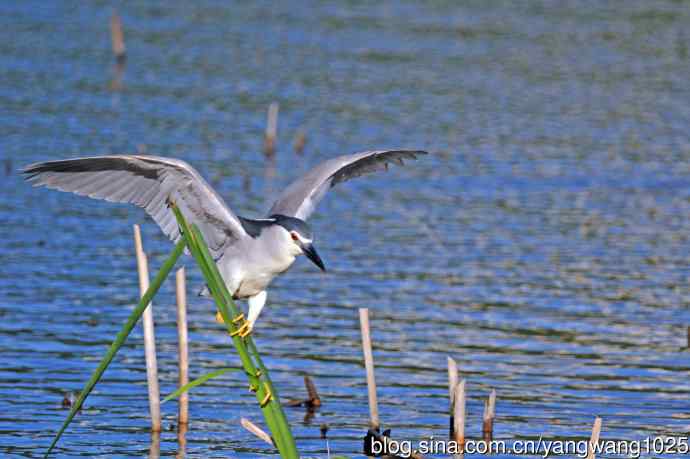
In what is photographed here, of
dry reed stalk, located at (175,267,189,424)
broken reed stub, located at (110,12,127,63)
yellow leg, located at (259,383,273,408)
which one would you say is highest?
broken reed stub, located at (110,12,127,63)

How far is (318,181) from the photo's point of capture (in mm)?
11070

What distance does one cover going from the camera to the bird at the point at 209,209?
32.8ft

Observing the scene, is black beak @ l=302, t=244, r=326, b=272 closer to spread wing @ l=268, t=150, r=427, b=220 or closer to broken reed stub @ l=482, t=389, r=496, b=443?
spread wing @ l=268, t=150, r=427, b=220

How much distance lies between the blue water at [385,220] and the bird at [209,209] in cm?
247

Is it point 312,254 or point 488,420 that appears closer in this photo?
point 312,254

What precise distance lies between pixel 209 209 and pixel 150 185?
0.50 m

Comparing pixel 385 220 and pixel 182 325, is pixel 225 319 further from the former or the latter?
pixel 385 220

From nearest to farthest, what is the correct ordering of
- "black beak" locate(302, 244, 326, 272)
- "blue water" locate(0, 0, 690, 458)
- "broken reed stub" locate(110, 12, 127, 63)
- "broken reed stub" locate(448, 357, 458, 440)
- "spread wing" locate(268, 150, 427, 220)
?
"black beak" locate(302, 244, 326, 272)
"spread wing" locate(268, 150, 427, 220)
"broken reed stub" locate(448, 357, 458, 440)
"blue water" locate(0, 0, 690, 458)
"broken reed stub" locate(110, 12, 127, 63)

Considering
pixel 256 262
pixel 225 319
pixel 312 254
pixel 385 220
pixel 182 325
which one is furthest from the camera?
pixel 385 220

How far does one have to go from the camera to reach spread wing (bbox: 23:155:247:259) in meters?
9.94

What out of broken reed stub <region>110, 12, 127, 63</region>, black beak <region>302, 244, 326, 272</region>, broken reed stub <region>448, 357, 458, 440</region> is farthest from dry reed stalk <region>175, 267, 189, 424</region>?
broken reed stub <region>110, 12, 127, 63</region>

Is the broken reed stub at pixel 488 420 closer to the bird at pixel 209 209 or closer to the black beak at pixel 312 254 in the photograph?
the bird at pixel 209 209

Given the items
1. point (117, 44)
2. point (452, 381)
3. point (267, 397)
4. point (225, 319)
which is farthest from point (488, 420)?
point (117, 44)

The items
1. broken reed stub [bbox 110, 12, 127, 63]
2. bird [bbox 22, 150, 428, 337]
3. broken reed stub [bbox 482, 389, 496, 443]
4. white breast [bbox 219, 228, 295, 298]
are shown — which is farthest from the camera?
broken reed stub [bbox 110, 12, 127, 63]
